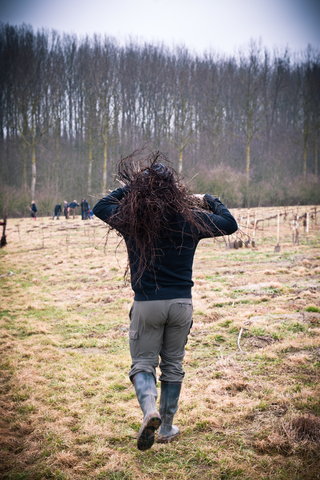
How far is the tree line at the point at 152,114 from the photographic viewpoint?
111 feet

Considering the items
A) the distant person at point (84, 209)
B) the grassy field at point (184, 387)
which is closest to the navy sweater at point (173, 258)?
the grassy field at point (184, 387)

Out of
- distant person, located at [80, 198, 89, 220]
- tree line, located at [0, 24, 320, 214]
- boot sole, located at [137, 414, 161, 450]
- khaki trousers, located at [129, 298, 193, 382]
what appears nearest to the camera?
boot sole, located at [137, 414, 161, 450]

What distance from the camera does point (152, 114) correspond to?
1556 inches

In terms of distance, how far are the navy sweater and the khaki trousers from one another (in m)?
0.06

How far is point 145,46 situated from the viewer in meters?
41.5

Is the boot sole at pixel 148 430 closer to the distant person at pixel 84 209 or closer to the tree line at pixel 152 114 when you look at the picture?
the distant person at pixel 84 209

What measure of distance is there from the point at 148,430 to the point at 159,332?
64cm

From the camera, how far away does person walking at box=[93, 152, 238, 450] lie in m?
2.84

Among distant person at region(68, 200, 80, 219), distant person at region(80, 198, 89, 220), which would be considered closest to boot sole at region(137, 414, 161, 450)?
distant person at region(80, 198, 89, 220)

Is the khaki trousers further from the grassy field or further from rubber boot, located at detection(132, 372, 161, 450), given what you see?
the grassy field

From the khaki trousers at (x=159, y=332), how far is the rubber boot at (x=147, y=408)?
6cm

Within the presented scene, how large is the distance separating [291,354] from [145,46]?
42597 mm

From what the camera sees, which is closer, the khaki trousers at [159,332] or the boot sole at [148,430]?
the boot sole at [148,430]

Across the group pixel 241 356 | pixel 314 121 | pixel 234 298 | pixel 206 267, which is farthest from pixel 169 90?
pixel 241 356
